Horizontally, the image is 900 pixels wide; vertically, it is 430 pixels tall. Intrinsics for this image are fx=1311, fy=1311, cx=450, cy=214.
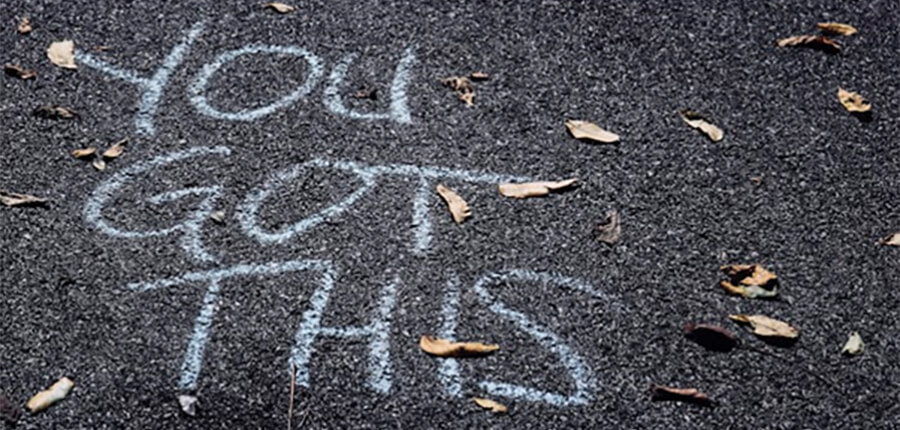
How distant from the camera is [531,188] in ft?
12.2

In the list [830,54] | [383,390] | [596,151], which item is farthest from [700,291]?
[830,54]

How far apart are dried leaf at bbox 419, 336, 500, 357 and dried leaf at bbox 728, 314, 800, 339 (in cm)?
65

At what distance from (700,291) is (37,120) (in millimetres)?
2026

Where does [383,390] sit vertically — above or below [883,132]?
below

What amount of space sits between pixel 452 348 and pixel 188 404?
65 cm

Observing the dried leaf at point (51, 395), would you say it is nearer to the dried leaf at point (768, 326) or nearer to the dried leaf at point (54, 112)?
the dried leaf at point (54, 112)

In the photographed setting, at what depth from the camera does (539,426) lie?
310 cm

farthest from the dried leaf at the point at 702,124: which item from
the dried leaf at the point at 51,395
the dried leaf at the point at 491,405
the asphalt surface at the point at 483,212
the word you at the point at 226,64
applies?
the dried leaf at the point at 51,395

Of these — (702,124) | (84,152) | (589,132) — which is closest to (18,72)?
(84,152)

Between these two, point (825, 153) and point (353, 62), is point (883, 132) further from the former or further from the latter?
point (353, 62)

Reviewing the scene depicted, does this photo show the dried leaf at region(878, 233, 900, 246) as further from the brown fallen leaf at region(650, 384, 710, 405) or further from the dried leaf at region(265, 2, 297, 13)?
the dried leaf at region(265, 2, 297, 13)

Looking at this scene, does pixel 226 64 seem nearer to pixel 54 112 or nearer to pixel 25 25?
pixel 54 112

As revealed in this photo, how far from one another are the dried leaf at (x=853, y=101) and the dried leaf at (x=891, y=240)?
574 millimetres

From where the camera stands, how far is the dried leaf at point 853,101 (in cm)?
409
